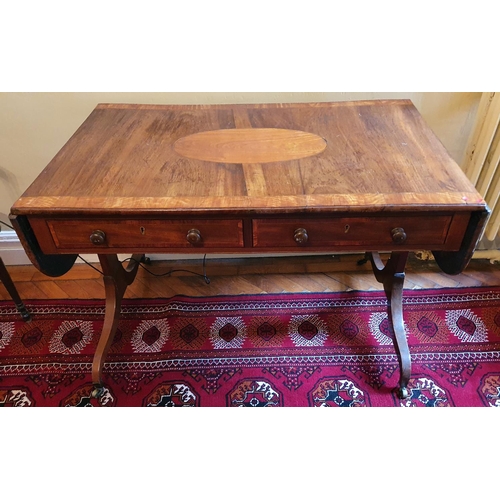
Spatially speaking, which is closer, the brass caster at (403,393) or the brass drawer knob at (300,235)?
the brass drawer knob at (300,235)

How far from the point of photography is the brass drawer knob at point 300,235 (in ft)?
3.14

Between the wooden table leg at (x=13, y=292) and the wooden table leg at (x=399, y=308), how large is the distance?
144cm

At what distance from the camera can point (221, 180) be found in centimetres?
99

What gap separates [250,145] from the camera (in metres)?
1.12

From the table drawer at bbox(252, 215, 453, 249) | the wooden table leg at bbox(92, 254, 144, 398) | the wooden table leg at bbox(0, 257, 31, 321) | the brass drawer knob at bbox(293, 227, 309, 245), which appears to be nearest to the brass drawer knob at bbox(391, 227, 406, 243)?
the table drawer at bbox(252, 215, 453, 249)

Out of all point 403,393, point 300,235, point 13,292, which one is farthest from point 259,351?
point 13,292

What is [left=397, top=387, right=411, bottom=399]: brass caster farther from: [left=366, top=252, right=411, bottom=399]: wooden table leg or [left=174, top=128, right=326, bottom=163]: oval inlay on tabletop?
[left=174, top=128, right=326, bottom=163]: oval inlay on tabletop

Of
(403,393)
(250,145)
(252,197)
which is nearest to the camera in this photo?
(252,197)

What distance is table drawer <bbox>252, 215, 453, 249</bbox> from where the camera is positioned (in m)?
0.95

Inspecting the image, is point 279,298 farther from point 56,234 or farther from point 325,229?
A: point 56,234

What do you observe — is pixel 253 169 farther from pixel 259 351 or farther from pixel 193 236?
pixel 259 351

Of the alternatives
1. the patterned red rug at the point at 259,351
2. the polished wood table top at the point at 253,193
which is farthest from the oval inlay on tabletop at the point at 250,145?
the patterned red rug at the point at 259,351

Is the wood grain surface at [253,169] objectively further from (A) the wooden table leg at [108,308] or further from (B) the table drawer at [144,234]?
(A) the wooden table leg at [108,308]

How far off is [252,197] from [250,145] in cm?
26
